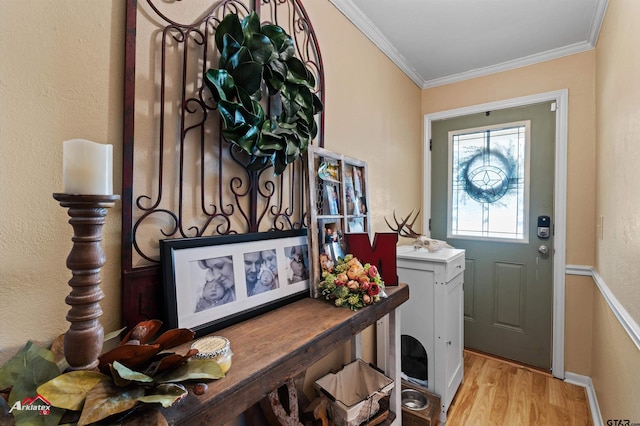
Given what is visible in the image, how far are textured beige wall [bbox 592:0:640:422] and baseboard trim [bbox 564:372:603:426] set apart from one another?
9 cm

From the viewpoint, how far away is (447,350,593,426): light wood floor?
73.3 inches

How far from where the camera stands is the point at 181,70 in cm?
101

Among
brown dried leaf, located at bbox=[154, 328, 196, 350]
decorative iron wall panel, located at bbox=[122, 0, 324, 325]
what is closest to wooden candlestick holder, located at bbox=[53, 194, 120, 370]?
brown dried leaf, located at bbox=[154, 328, 196, 350]

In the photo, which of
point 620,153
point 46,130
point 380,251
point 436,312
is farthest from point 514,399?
point 46,130

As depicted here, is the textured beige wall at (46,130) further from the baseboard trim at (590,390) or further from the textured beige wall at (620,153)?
the baseboard trim at (590,390)

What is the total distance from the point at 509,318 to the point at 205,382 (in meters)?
2.68

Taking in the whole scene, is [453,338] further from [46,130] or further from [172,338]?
[46,130]

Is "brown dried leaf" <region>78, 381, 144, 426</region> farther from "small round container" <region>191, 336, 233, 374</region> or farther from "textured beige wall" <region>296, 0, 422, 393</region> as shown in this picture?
"textured beige wall" <region>296, 0, 422, 393</region>

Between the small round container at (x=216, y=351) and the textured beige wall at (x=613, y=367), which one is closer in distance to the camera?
the small round container at (x=216, y=351)

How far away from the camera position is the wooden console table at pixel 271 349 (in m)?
0.66

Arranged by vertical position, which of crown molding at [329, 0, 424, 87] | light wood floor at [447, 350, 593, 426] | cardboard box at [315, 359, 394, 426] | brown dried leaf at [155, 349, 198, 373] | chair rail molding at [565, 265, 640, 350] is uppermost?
crown molding at [329, 0, 424, 87]

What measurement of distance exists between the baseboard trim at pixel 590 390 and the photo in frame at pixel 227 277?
2002 mm

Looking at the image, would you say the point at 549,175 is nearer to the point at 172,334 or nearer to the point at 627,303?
the point at 627,303

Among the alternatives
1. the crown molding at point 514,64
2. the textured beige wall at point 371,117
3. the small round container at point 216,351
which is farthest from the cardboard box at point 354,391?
the crown molding at point 514,64
